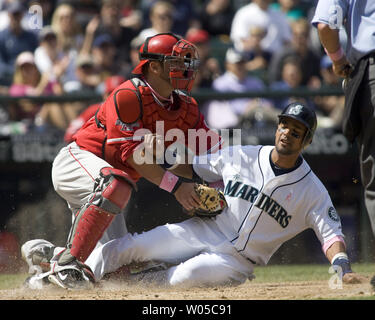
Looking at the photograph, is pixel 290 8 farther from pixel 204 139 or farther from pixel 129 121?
pixel 129 121

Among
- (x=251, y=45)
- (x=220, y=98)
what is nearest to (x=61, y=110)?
(x=220, y=98)

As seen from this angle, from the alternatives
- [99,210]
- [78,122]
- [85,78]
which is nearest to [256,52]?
[85,78]

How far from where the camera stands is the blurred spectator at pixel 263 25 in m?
9.52

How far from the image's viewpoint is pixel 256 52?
9.31 metres

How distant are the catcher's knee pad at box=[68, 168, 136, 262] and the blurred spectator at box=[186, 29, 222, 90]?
372 centimetres

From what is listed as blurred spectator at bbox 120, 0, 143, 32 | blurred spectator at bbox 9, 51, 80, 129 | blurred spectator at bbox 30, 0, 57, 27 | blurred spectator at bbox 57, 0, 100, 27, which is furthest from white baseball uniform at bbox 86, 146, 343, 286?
blurred spectator at bbox 30, 0, 57, 27

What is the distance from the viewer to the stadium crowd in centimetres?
795

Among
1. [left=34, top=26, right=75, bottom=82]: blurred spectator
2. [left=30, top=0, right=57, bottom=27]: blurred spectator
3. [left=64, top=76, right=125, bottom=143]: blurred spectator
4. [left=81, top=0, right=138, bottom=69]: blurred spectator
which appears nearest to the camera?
[left=64, top=76, right=125, bottom=143]: blurred spectator

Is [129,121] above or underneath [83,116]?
above

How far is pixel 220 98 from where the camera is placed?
7918 millimetres

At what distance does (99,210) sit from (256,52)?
206 inches

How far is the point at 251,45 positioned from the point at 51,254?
199 inches

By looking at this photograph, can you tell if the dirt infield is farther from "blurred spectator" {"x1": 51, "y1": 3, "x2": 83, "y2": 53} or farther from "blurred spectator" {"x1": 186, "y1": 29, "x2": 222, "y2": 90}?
"blurred spectator" {"x1": 51, "y1": 3, "x2": 83, "y2": 53}

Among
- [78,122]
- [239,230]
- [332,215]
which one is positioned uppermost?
[78,122]
